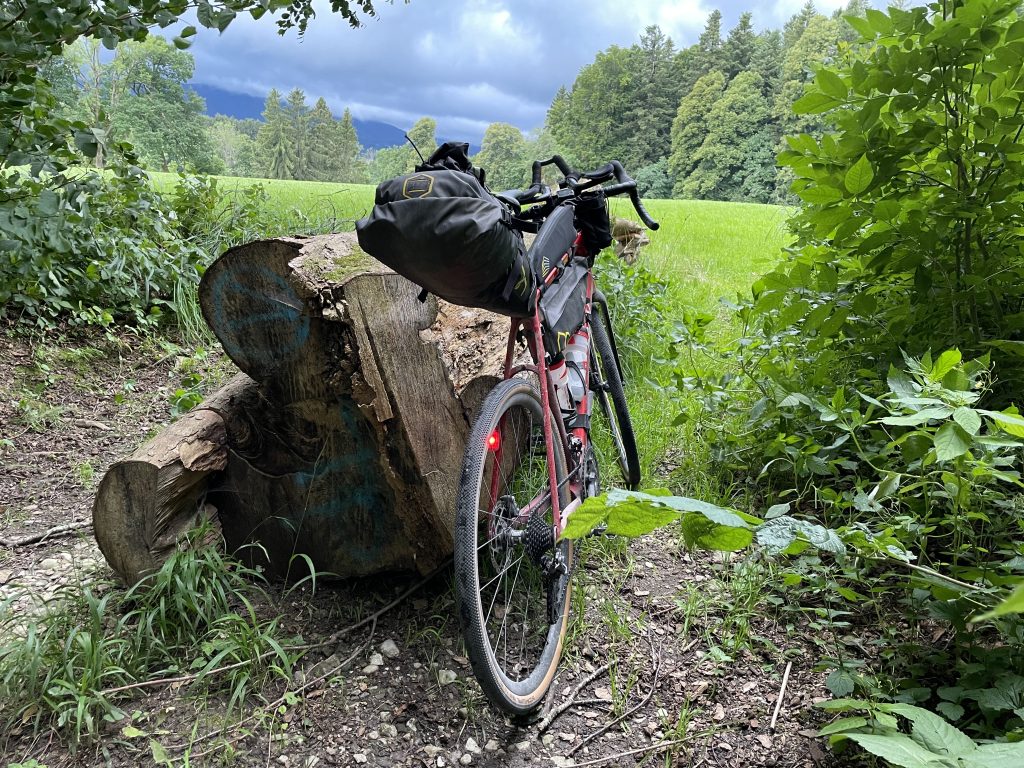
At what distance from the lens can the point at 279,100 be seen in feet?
128

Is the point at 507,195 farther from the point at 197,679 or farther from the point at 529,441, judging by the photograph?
the point at 197,679

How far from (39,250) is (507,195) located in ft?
10.6

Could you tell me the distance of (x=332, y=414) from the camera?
2295 mm

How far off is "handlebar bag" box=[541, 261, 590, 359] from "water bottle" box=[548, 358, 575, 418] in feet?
0.15

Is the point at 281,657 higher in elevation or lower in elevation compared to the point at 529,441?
lower

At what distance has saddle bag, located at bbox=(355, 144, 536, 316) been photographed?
149cm

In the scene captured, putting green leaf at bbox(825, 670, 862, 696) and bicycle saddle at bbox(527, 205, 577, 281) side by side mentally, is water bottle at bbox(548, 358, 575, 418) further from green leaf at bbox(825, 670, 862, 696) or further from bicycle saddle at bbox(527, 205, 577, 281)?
green leaf at bbox(825, 670, 862, 696)

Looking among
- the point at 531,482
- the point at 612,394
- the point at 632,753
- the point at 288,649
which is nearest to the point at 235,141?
the point at 612,394

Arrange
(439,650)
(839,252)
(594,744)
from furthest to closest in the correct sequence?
(839,252) → (439,650) → (594,744)

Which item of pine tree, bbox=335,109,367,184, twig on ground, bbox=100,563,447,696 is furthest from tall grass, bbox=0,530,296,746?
pine tree, bbox=335,109,367,184

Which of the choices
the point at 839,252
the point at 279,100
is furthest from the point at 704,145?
the point at 839,252

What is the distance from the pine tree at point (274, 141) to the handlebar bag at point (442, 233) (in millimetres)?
38708

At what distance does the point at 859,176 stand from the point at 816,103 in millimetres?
263

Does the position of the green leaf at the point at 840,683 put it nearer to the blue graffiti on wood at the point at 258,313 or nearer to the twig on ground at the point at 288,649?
the twig on ground at the point at 288,649
